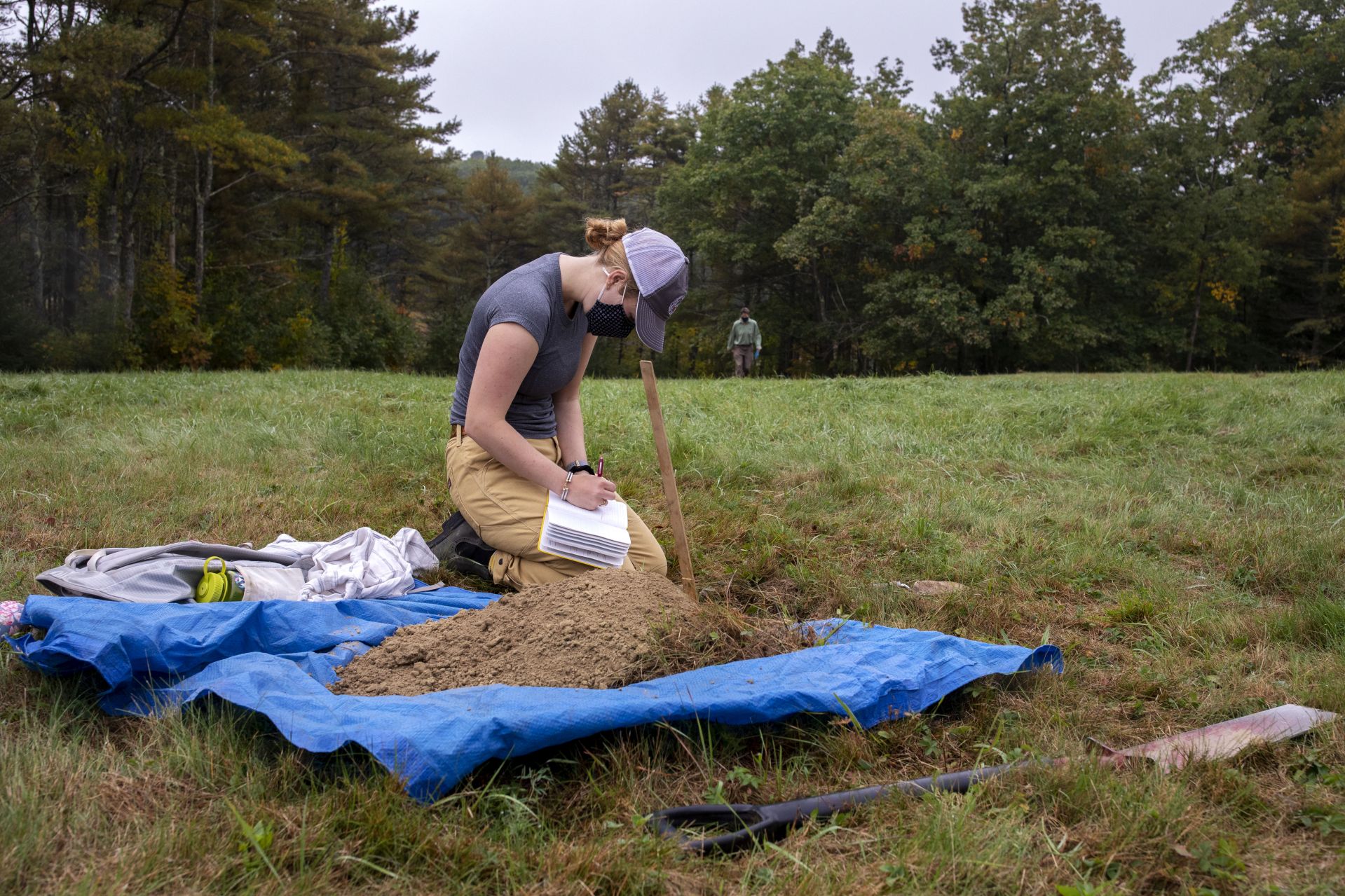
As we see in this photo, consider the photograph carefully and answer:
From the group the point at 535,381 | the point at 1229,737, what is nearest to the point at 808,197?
the point at 535,381

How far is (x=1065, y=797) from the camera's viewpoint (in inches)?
78.0

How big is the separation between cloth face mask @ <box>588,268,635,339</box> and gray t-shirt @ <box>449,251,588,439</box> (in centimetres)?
12

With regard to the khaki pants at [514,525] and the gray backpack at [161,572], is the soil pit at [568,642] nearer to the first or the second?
the khaki pants at [514,525]

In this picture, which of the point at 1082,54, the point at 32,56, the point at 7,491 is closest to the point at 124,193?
the point at 32,56

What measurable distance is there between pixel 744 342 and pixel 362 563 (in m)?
16.3

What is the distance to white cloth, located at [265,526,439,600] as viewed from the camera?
3.36m

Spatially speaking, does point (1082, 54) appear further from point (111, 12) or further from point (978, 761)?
point (978, 761)

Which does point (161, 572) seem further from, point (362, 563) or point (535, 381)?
point (535, 381)

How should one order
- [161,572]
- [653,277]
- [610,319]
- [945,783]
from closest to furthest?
[945,783], [161,572], [653,277], [610,319]

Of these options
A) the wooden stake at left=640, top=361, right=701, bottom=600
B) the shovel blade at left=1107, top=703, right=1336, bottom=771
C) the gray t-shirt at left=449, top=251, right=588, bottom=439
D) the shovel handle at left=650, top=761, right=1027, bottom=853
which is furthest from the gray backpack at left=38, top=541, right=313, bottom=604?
the shovel blade at left=1107, top=703, right=1336, bottom=771

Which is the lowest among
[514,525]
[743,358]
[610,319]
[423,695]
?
[423,695]

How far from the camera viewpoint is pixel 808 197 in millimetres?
30438

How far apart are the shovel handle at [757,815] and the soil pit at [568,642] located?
0.53 metres

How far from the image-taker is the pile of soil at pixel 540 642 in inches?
94.4
